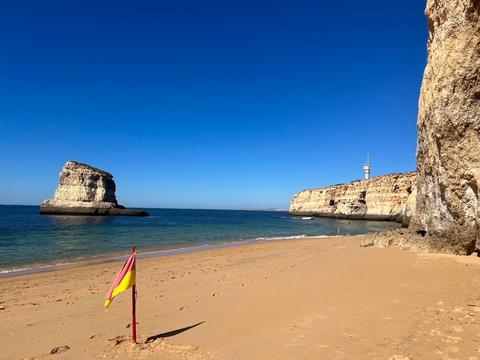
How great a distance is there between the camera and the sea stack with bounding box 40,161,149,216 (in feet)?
298

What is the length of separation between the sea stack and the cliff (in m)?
63.7

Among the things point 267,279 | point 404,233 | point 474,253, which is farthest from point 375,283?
point 404,233

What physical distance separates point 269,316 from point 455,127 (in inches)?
426

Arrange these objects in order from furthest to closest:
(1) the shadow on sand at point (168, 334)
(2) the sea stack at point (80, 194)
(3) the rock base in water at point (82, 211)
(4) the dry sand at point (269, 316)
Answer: (2) the sea stack at point (80, 194) < (3) the rock base in water at point (82, 211) < (1) the shadow on sand at point (168, 334) < (4) the dry sand at point (269, 316)

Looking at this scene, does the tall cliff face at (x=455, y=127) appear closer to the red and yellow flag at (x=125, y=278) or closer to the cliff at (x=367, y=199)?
the red and yellow flag at (x=125, y=278)

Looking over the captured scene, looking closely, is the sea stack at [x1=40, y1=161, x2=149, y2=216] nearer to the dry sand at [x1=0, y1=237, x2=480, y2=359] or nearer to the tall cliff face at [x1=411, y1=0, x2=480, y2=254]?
the dry sand at [x1=0, y1=237, x2=480, y2=359]

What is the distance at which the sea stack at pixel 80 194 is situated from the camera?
9081 cm

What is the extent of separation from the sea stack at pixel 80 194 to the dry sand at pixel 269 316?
285ft

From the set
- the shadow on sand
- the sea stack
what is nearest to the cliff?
the shadow on sand

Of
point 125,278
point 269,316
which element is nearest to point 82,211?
point 125,278

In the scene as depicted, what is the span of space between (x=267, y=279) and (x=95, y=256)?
13.7 meters

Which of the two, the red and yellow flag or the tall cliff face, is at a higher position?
the tall cliff face

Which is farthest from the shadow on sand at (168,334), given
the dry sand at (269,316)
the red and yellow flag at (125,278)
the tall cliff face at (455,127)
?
the tall cliff face at (455,127)

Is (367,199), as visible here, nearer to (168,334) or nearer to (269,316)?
(269,316)
